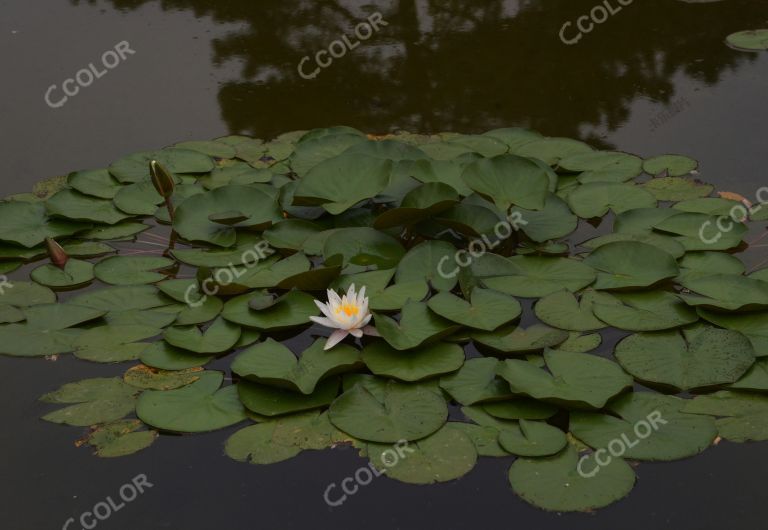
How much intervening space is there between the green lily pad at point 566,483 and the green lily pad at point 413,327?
515 mm

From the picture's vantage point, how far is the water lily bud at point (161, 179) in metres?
3.46

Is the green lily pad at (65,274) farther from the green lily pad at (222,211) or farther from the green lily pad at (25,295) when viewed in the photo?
the green lily pad at (222,211)

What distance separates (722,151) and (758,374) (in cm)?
161

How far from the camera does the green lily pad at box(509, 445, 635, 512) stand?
7.77 ft

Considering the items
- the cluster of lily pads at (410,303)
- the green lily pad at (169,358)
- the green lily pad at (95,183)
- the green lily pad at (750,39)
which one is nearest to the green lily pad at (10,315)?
the cluster of lily pads at (410,303)

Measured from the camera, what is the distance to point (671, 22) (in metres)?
5.25

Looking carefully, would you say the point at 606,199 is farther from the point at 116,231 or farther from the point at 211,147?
the point at 116,231

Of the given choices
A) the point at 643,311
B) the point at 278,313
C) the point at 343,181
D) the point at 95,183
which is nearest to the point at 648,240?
the point at 643,311

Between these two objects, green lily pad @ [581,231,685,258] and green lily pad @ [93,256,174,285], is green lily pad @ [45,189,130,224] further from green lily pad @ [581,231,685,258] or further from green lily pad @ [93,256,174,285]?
green lily pad @ [581,231,685,258]

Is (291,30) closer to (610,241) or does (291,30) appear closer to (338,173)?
(338,173)

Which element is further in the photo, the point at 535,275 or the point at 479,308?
the point at 535,275

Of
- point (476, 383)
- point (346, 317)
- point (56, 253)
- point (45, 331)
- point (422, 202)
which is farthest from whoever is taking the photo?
point (56, 253)

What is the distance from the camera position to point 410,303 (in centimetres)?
301

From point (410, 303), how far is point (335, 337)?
0.28 meters
